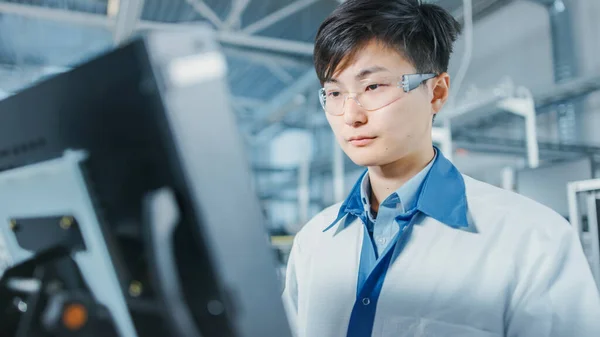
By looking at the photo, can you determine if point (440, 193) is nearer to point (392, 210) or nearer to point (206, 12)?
point (392, 210)

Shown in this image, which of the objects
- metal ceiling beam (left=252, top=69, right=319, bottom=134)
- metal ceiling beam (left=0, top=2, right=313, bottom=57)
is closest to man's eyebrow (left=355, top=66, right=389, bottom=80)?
metal ceiling beam (left=0, top=2, right=313, bottom=57)

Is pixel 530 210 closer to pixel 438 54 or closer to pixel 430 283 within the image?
pixel 430 283

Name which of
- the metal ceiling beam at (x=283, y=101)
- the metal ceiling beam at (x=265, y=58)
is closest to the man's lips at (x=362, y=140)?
the metal ceiling beam at (x=283, y=101)

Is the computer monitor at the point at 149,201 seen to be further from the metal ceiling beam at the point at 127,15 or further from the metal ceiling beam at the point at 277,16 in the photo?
the metal ceiling beam at the point at 277,16

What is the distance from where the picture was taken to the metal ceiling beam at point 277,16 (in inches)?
168

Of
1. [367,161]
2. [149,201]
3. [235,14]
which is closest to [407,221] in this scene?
[367,161]

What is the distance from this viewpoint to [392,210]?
89cm

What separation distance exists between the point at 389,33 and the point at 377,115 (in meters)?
0.15

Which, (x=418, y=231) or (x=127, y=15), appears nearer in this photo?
(x=418, y=231)

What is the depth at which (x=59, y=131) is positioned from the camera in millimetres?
406

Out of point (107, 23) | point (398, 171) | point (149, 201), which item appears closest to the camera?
point (149, 201)

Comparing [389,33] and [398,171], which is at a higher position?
[389,33]

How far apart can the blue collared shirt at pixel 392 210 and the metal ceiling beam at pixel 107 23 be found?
2.98 m

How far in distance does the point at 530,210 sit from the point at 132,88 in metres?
0.69
